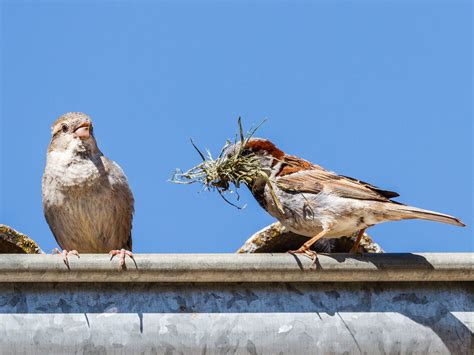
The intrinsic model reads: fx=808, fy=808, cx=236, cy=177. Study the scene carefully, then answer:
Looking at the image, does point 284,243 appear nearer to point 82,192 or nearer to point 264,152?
point 264,152

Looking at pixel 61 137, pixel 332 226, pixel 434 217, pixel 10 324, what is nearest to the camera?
pixel 10 324

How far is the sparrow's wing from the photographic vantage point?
14.4ft

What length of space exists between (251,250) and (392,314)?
1.32 m

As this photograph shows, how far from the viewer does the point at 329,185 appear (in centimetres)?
452

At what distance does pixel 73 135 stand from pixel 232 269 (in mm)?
2939

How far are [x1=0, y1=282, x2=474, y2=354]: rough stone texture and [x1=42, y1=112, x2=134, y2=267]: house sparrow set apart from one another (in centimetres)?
249

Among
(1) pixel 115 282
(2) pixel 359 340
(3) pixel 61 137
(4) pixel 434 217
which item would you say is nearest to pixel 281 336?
(2) pixel 359 340

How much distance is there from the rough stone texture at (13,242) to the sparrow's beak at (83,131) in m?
1.32

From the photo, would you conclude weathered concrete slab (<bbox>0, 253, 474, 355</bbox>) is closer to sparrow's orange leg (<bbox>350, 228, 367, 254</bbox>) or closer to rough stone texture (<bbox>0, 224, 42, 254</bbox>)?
sparrow's orange leg (<bbox>350, 228, 367, 254</bbox>)

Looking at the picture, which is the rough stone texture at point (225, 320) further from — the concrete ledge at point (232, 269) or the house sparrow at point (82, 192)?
the house sparrow at point (82, 192)

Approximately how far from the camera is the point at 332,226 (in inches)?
172

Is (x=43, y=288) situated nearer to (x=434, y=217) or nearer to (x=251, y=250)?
(x=251, y=250)

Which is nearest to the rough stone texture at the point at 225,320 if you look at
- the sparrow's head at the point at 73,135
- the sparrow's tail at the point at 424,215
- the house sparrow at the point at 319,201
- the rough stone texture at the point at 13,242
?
the sparrow's tail at the point at 424,215

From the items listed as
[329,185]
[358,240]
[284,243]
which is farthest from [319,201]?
[284,243]
